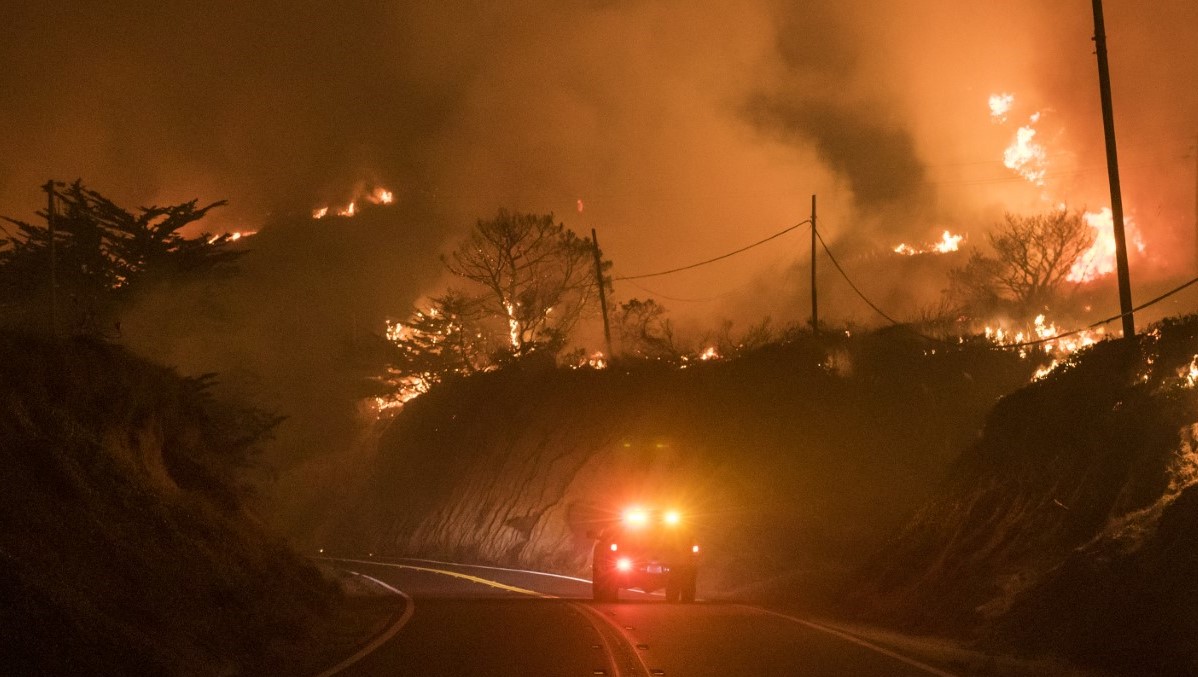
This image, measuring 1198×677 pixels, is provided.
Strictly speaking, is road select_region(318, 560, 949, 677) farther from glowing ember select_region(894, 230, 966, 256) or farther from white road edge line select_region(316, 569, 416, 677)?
glowing ember select_region(894, 230, 966, 256)

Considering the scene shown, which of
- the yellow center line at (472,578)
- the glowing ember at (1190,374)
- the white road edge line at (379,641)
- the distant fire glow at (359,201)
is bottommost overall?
the white road edge line at (379,641)

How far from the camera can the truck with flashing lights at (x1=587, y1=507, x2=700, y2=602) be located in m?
26.5

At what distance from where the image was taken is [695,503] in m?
42.2

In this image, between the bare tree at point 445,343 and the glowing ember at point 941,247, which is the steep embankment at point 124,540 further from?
the glowing ember at point 941,247

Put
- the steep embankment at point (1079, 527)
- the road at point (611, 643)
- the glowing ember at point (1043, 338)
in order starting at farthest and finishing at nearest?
the glowing ember at point (1043, 338)
the steep embankment at point (1079, 527)
the road at point (611, 643)

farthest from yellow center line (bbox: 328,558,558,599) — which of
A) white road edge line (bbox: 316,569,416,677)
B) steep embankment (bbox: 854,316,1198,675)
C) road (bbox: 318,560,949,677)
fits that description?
steep embankment (bbox: 854,316,1198,675)

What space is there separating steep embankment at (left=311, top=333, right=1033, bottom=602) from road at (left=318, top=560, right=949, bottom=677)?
11871mm

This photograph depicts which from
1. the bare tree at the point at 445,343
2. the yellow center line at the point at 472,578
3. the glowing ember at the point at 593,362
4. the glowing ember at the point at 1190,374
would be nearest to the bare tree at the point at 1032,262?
the glowing ember at the point at 593,362

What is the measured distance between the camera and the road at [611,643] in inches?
535

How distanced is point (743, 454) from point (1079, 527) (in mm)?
23671

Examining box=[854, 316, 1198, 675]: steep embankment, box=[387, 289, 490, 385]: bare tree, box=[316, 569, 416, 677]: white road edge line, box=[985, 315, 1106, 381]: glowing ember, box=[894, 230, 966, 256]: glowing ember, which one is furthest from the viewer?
box=[894, 230, 966, 256]: glowing ember

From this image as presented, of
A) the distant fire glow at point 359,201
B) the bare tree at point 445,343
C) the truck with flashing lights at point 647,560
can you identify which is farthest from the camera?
the distant fire glow at point 359,201

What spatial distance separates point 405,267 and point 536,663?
114m

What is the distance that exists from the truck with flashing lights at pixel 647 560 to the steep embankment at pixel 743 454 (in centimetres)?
773
